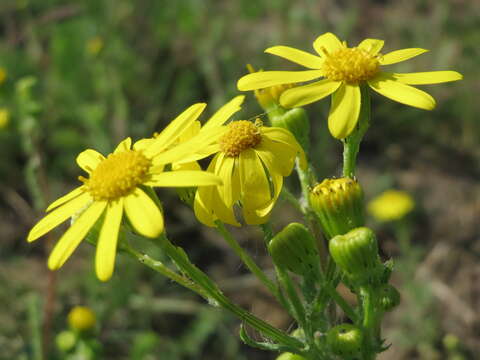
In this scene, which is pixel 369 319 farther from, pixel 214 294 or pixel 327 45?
pixel 327 45

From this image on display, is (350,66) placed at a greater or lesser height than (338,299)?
greater

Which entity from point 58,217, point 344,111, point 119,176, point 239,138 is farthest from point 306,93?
point 58,217

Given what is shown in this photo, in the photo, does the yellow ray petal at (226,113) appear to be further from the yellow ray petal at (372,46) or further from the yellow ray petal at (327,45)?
the yellow ray petal at (372,46)

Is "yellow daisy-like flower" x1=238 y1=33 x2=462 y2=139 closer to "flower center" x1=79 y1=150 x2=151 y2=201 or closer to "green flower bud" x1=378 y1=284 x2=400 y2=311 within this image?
"flower center" x1=79 y1=150 x2=151 y2=201

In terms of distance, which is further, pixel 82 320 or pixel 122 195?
pixel 82 320

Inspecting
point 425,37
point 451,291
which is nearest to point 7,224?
point 451,291

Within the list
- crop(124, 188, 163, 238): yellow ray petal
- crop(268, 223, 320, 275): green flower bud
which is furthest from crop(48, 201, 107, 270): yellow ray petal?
crop(268, 223, 320, 275): green flower bud

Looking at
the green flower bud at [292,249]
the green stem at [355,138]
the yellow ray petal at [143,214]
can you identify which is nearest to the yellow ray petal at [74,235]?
the yellow ray petal at [143,214]
